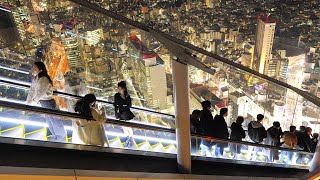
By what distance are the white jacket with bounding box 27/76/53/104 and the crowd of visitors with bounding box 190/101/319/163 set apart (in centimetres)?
142

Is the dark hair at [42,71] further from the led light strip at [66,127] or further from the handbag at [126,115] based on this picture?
the handbag at [126,115]

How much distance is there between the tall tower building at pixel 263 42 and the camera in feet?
43.7

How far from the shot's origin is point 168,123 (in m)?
3.26

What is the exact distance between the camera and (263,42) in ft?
54.5

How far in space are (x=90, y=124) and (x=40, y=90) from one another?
1.97 feet

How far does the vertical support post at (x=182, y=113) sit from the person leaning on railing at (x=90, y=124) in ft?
2.08

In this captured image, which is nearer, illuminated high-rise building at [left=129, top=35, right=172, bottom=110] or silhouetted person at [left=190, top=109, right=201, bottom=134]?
silhouetted person at [left=190, top=109, right=201, bottom=134]

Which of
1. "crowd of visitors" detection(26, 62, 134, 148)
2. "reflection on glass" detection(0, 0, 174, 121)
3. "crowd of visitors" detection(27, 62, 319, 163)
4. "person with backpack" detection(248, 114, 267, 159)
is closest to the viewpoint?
"crowd of visitors" detection(26, 62, 134, 148)

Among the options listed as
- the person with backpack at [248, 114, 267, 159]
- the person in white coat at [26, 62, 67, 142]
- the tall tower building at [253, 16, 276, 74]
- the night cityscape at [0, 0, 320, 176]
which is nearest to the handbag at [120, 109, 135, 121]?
the night cityscape at [0, 0, 320, 176]

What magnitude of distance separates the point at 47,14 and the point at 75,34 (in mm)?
642

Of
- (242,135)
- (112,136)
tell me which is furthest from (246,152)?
(112,136)

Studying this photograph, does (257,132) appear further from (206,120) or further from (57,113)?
(57,113)

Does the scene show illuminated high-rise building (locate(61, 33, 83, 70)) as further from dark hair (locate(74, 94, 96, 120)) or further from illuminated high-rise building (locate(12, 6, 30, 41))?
dark hair (locate(74, 94, 96, 120))

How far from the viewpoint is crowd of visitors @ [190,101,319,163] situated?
12.4ft
